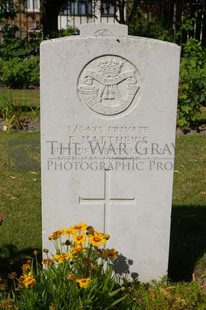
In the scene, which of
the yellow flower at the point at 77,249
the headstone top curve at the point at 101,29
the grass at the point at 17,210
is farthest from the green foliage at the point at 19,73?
the yellow flower at the point at 77,249

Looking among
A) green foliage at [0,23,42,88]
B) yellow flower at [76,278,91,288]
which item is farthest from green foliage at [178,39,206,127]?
yellow flower at [76,278,91,288]

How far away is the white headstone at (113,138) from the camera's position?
120 inches

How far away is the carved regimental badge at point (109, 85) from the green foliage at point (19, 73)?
814cm

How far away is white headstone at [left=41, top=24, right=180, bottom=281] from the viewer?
305 centimetres

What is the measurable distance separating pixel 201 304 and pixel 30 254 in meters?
1.36

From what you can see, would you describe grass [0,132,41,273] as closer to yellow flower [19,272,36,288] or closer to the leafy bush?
the leafy bush

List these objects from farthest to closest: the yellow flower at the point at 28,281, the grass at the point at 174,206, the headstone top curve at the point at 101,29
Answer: the grass at the point at 174,206 → the headstone top curve at the point at 101,29 → the yellow flower at the point at 28,281

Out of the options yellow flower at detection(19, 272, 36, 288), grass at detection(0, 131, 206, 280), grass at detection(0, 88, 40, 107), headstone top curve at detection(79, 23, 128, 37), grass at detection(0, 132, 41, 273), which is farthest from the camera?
grass at detection(0, 88, 40, 107)

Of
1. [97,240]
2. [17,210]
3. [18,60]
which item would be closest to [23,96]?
[18,60]

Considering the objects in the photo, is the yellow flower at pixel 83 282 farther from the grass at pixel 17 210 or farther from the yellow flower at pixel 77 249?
the grass at pixel 17 210

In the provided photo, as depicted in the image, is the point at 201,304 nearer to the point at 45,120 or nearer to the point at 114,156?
the point at 114,156

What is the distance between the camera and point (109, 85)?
10.2ft

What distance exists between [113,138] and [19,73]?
8.25 m

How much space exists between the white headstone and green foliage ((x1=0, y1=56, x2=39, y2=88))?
308 inches
